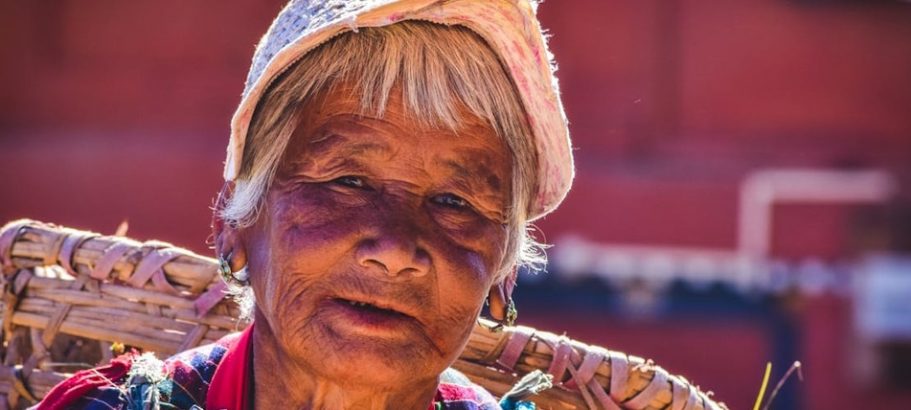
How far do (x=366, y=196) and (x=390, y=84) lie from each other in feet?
0.68

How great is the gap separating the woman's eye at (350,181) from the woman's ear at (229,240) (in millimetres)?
267

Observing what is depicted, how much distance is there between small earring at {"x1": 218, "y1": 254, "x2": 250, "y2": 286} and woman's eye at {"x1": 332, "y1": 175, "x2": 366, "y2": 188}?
0.98 feet

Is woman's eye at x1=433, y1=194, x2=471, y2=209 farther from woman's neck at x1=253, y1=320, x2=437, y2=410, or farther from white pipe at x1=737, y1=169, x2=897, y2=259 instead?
white pipe at x1=737, y1=169, x2=897, y2=259

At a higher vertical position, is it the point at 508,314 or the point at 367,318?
the point at 367,318

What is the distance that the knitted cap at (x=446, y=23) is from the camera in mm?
2191

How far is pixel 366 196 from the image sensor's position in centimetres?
229

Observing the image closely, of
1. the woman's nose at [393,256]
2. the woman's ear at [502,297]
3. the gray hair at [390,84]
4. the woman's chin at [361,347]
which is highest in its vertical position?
the gray hair at [390,84]

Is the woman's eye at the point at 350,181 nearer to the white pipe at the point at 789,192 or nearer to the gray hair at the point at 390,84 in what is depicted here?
the gray hair at the point at 390,84

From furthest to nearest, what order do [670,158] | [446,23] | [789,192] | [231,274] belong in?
[670,158], [789,192], [231,274], [446,23]

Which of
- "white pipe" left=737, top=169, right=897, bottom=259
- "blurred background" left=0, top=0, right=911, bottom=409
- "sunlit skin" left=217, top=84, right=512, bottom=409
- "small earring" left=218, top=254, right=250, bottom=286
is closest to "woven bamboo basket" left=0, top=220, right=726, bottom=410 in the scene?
"small earring" left=218, top=254, right=250, bottom=286

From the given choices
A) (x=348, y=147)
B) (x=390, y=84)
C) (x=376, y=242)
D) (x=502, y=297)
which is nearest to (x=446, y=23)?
(x=390, y=84)

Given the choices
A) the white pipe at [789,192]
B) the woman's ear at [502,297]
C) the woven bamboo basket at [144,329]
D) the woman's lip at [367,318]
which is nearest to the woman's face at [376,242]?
the woman's lip at [367,318]

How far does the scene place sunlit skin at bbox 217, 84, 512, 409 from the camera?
2199mm

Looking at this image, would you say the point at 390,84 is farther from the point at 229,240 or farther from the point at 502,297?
the point at 502,297
